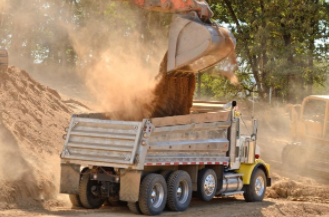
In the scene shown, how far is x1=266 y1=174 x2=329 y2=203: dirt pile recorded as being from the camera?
19547 mm

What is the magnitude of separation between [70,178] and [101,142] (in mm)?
1152

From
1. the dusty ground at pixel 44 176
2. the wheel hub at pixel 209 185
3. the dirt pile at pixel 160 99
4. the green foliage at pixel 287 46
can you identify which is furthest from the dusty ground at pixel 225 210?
the green foliage at pixel 287 46

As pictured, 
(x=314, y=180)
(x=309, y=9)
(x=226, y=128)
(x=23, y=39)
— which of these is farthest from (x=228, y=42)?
(x=23, y=39)

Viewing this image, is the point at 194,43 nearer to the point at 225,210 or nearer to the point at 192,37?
the point at 192,37

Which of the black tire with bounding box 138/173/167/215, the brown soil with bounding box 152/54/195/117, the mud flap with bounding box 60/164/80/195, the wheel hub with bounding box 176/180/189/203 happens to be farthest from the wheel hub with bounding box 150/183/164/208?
the brown soil with bounding box 152/54/195/117

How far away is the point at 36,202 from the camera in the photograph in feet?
47.6

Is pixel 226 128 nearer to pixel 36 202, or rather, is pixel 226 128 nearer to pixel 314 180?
pixel 36 202

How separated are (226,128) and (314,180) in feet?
24.0

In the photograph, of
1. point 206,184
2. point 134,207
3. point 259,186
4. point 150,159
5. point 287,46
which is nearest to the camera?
point 150,159

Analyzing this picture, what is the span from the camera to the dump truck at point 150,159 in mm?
12914

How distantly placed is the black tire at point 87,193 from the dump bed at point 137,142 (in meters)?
0.67

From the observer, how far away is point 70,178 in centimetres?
1368

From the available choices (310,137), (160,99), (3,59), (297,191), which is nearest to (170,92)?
(160,99)

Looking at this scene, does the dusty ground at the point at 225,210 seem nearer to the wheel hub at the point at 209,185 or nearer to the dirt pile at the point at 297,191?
the wheel hub at the point at 209,185
